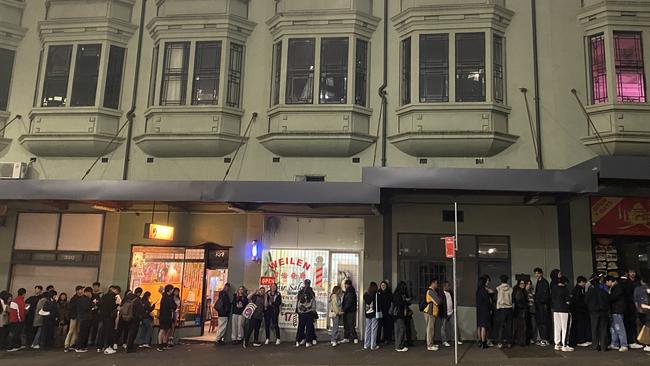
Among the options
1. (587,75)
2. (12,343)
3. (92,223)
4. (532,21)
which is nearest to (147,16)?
(92,223)

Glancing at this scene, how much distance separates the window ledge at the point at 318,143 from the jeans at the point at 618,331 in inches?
301

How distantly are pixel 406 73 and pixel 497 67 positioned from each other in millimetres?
2605

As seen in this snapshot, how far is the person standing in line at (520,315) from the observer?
13.0m


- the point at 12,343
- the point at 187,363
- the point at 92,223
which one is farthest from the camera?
the point at 92,223

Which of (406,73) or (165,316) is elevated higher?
(406,73)

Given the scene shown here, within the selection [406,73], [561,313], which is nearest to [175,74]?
[406,73]

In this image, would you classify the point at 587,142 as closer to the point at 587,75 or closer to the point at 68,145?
the point at 587,75

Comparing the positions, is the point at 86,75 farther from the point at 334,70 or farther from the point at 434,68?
the point at 434,68

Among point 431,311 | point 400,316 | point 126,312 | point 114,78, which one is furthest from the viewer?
point 114,78

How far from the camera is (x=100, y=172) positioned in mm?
16078

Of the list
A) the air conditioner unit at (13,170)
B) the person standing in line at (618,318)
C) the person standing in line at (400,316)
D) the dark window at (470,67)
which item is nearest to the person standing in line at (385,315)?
the person standing in line at (400,316)

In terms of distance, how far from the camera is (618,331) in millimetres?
12289

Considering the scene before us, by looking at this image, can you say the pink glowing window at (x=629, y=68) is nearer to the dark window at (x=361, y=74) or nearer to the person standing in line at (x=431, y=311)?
the dark window at (x=361, y=74)

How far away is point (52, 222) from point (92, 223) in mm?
1409
